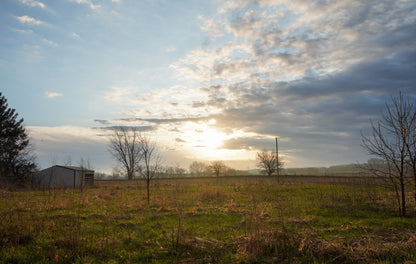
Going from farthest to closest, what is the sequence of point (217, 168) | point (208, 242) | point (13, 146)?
point (217, 168) < point (13, 146) < point (208, 242)

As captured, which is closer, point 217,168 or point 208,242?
point 208,242

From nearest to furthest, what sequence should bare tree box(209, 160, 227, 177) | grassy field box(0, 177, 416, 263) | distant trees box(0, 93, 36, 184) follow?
grassy field box(0, 177, 416, 263)
distant trees box(0, 93, 36, 184)
bare tree box(209, 160, 227, 177)

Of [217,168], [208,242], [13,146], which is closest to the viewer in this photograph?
[208,242]

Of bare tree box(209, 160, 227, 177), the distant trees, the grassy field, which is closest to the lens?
the grassy field

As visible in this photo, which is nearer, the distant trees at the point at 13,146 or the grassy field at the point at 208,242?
the grassy field at the point at 208,242

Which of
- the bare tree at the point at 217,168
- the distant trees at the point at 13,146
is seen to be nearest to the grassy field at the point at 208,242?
the distant trees at the point at 13,146

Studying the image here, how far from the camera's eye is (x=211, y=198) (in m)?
16.2

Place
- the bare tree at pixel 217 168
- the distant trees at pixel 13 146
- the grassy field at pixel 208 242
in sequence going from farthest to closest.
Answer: the bare tree at pixel 217 168, the distant trees at pixel 13 146, the grassy field at pixel 208 242

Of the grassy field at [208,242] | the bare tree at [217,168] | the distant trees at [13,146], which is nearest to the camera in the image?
the grassy field at [208,242]

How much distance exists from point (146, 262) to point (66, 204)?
839 cm

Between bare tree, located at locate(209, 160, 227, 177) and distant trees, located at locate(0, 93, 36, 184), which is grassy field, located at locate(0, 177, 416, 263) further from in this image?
bare tree, located at locate(209, 160, 227, 177)

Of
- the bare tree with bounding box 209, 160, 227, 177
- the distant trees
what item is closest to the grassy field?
the distant trees

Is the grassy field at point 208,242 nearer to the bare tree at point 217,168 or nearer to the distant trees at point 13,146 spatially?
the distant trees at point 13,146

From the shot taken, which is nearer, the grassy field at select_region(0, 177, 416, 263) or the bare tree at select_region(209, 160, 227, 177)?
the grassy field at select_region(0, 177, 416, 263)
